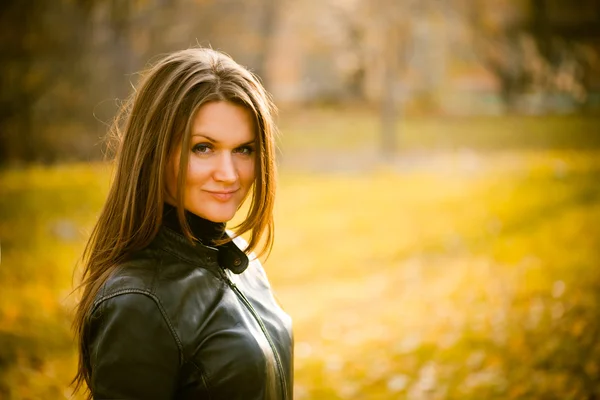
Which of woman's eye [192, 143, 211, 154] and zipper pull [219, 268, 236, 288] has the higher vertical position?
woman's eye [192, 143, 211, 154]

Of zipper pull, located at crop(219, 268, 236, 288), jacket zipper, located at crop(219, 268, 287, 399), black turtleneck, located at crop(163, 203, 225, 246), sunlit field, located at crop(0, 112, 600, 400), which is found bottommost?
sunlit field, located at crop(0, 112, 600, 400)

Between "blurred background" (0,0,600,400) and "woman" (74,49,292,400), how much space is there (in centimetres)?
363

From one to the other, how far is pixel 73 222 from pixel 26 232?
456 mm

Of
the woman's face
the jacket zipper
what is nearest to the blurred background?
the jacket zipper

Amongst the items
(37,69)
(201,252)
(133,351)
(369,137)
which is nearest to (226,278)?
(201,252)

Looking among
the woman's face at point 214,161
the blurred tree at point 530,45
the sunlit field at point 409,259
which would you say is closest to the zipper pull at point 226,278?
the woman's face at point 214,161

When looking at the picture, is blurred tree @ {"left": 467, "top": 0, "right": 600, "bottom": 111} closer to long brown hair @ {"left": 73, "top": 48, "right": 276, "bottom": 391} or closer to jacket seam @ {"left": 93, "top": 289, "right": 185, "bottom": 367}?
long brown hair @ {"left": 73, "top": 48, "right": 276, "bottom": 391}

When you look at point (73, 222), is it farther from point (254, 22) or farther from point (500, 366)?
point (500, 366)

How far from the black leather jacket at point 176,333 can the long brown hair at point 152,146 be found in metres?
0.06

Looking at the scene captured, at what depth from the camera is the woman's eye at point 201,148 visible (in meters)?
1.45

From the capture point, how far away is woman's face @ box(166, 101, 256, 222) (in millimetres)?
1429

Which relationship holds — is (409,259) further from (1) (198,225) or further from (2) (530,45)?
(1) (198,225)

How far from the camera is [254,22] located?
6.07m

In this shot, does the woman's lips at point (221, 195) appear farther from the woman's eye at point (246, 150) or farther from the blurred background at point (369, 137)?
the blurred background at point (369, 137)
